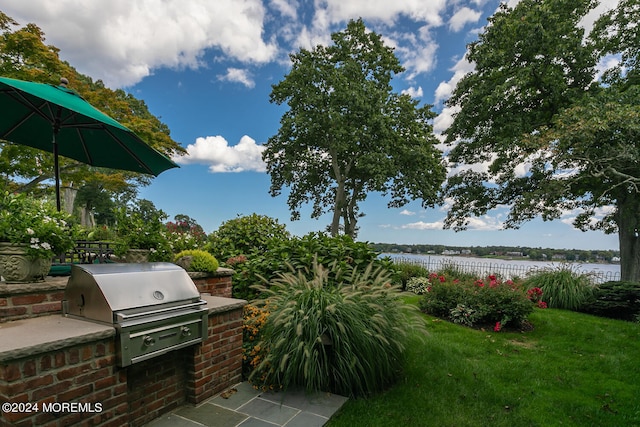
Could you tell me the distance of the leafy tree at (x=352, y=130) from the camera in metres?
15.1

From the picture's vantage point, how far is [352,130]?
1516 cm

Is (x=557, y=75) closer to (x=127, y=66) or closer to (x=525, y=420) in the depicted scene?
(x=525, y=420)

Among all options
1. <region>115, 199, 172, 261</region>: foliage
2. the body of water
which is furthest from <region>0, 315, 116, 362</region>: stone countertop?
the body of water

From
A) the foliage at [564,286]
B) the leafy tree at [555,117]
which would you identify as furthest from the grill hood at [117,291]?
the leafy tree at [555,117]

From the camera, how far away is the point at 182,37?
796cm

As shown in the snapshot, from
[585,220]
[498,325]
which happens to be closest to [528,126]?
[585,220]

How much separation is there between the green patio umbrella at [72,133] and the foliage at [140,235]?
2.08 feet

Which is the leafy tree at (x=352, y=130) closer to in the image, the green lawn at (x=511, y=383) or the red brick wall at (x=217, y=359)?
the green lawn at (x=511, y=383)

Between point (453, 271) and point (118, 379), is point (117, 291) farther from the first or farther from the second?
point (453, 271)

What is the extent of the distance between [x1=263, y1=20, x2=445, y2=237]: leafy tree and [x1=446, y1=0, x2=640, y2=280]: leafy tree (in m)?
3.61

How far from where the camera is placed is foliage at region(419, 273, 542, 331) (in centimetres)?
556

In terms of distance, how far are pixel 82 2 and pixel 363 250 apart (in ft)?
24.4

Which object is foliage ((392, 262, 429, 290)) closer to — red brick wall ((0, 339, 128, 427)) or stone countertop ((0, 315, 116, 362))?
red brick wall ((0, 339, 128, 427))

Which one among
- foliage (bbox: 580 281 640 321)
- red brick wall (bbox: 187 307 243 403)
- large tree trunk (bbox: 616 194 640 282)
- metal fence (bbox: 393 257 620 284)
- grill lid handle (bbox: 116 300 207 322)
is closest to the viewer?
grill lid handle (bbox: 116 300 207 322)
